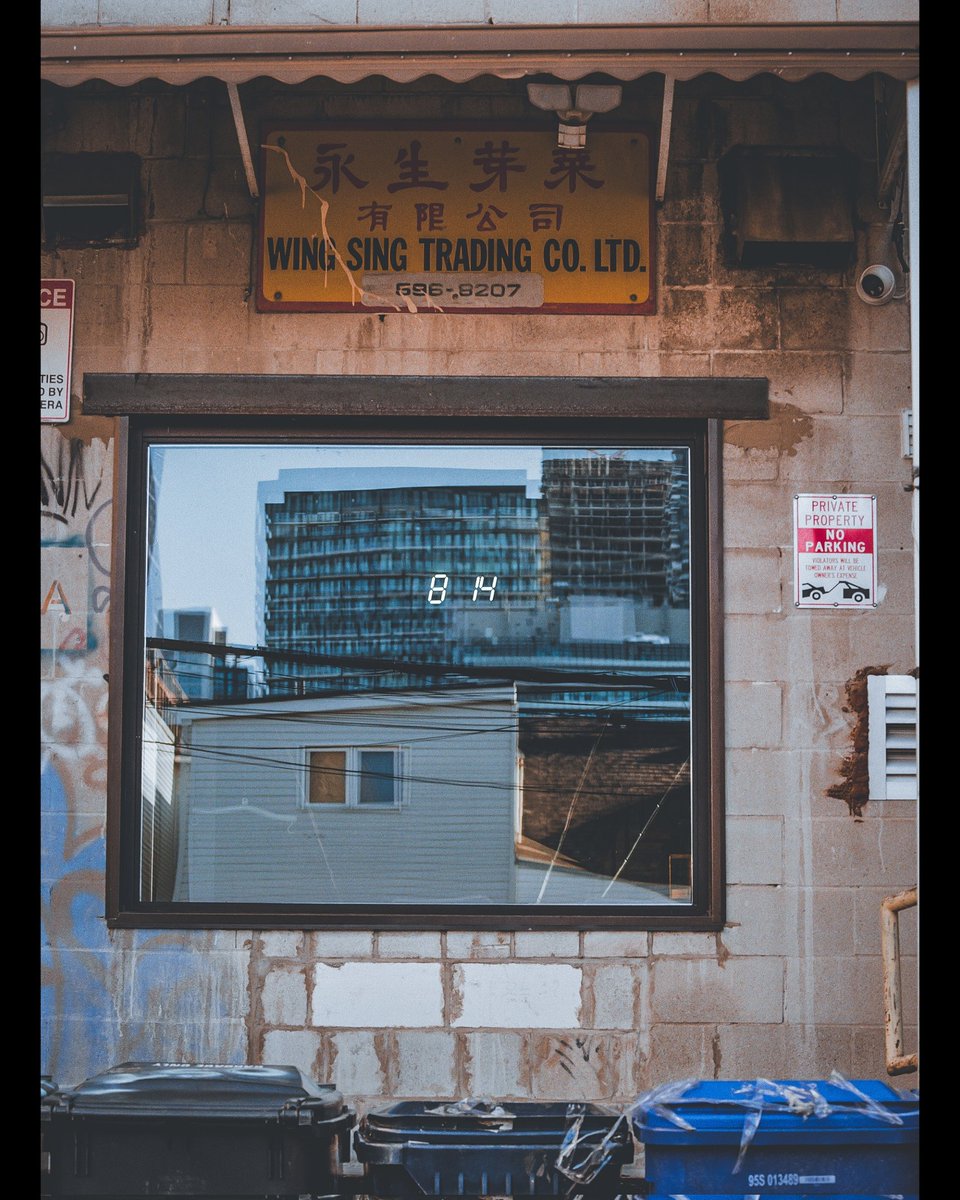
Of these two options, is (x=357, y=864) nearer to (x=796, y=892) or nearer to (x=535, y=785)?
(x=535, y=785)

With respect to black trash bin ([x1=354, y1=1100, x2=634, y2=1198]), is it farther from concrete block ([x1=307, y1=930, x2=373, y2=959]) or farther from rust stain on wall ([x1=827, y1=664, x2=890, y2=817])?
rust stain on wall ([x1=827, y1=664, x2=890, y2=817])

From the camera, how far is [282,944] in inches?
219

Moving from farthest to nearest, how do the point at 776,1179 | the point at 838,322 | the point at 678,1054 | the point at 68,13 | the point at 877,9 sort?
the point at 838,322
the point at 678,1054
the point at 68,13
the point at 877,9
the point at 776,1179

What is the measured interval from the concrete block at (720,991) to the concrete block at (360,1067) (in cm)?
122

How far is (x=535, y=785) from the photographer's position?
573 centimetres

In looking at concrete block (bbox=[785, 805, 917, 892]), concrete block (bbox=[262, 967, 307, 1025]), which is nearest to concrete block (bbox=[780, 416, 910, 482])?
concrete block (bbox=[785, 805, 917, 892])

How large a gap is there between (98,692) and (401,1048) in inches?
82.2

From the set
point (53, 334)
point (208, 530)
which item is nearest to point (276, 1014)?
point (208, 530)

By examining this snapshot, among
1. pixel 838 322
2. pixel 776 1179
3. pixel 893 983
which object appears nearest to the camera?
pixel 776 1179

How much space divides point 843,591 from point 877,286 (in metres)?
1.42

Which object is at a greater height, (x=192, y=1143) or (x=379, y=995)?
(x=379, y=995)

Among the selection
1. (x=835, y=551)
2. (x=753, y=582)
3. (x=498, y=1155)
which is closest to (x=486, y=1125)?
(x=498, y=1155)

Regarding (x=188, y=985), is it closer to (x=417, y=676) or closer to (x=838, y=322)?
A: (x=417, y=676)

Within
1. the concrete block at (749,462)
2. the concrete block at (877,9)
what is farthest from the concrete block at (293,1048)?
the concrete block at (877,9)
